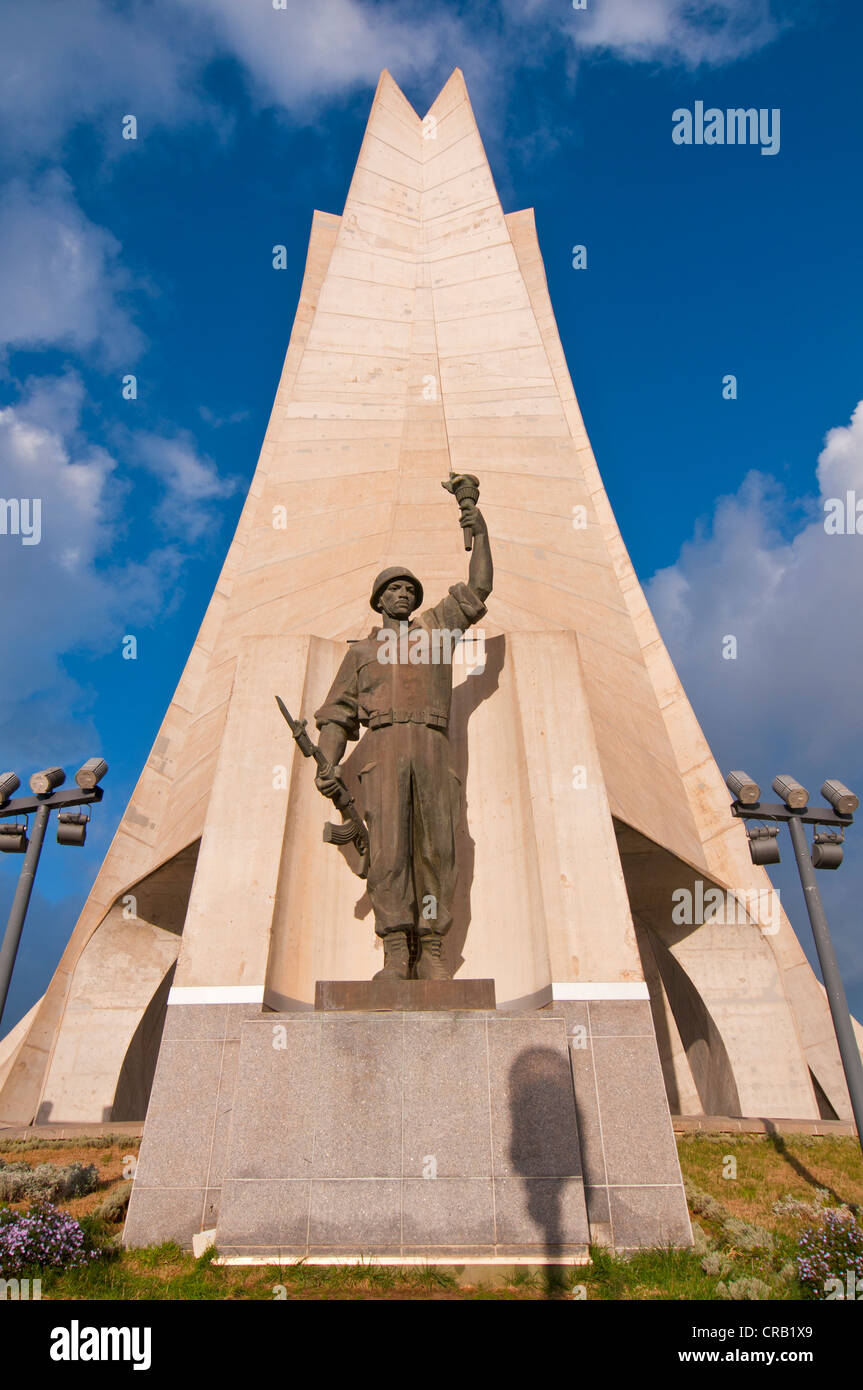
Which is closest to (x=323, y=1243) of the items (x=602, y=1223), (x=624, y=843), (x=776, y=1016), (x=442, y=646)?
(x=602, y=1223)

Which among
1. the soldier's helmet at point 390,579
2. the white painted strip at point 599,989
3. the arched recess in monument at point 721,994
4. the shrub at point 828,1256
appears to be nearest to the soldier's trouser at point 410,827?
the white painted strip at point 599,989

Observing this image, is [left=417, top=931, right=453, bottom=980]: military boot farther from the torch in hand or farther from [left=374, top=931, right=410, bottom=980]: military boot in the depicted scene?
the torch in hand

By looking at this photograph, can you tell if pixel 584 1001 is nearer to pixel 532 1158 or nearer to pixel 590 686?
pixel 532 1158

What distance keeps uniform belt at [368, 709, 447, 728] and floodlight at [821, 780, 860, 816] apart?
400 centimetres

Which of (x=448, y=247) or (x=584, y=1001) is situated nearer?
(x=584, y=1001)

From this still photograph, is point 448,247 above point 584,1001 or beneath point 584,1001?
above

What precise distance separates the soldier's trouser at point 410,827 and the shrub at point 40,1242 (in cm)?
192

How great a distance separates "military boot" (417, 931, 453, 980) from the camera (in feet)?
15.6

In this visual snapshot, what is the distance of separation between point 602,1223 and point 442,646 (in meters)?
3.15

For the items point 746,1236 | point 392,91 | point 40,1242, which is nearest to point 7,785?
point 40,1242

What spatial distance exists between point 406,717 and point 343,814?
26.3 inches

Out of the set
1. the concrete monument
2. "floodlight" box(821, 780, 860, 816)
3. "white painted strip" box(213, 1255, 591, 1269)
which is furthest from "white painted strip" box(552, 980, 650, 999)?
"floodlight" box(821, 780, 860, 816)

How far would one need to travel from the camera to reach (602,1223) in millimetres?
4125

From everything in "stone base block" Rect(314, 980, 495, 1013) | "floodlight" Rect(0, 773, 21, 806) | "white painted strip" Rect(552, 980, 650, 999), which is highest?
"floodlight" Rect(0, 773, 21, 806)
